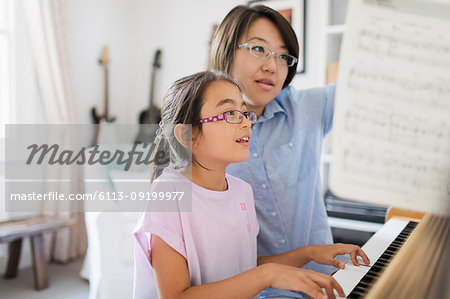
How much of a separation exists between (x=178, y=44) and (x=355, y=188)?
11.6ft

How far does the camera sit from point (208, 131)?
3.48 ft

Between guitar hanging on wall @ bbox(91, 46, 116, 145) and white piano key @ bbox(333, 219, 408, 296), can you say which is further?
guitar hanging on wall @ bbox(91, 46, 116, 145)

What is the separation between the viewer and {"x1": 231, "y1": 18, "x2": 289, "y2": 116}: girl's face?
1240 mm

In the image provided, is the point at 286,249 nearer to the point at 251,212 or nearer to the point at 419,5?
the point at 251,212

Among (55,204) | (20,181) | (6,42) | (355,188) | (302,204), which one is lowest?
(55,204)

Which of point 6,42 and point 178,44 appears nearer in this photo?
point 6,42

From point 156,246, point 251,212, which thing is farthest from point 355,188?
point 251,212

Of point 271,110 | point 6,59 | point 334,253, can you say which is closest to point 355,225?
point 271,110

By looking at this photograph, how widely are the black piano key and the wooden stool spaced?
235cm

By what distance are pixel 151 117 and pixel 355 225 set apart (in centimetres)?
229

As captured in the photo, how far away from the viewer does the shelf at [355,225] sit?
7.39ft

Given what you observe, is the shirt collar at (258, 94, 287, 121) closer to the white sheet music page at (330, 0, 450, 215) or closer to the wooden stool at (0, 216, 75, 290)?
the white sheet music page at (330, 0, 450, 215)

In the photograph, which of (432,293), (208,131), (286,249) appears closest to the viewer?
(432,293)

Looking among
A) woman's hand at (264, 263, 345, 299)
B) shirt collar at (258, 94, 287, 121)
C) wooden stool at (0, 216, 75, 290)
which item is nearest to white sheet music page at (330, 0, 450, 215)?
woman's hand at (264, 263, 345, 299)
